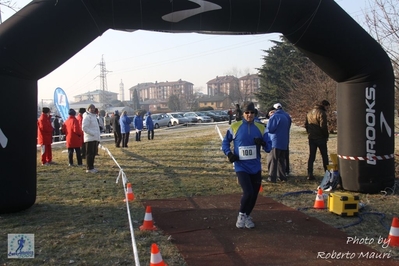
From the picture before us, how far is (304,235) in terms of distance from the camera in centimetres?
557

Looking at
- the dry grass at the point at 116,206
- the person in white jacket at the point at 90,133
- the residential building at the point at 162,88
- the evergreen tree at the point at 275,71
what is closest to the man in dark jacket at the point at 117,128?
the dry grass at the point at 116,206

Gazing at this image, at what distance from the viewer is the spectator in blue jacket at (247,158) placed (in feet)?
19.2

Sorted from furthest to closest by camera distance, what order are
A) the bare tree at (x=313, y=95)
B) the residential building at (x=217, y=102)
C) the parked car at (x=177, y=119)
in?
1. the residential building at (x=217, y=102)
2. the parked car at (x=177, y=119)
3. the bare tree at (x=313, y=95)

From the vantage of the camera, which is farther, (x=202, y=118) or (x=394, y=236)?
(x=202, y=118)

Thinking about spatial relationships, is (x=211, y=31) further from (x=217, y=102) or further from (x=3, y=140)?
(x=217, y=102)

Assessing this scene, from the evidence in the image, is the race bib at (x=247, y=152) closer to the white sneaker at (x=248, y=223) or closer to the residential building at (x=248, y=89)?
the white sneaker at (x=248, y=223)

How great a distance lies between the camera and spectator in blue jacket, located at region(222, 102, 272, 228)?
5848 mm

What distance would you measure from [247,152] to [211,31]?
296cm

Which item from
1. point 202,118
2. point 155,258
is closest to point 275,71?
point 202,118

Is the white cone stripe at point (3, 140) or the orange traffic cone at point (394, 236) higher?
the white cone stripe at point (3, 140)

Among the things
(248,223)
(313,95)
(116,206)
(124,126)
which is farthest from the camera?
(313,95)

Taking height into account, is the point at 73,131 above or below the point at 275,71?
below

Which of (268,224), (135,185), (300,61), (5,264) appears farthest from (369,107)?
(300,61)

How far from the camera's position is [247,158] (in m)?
5.87
